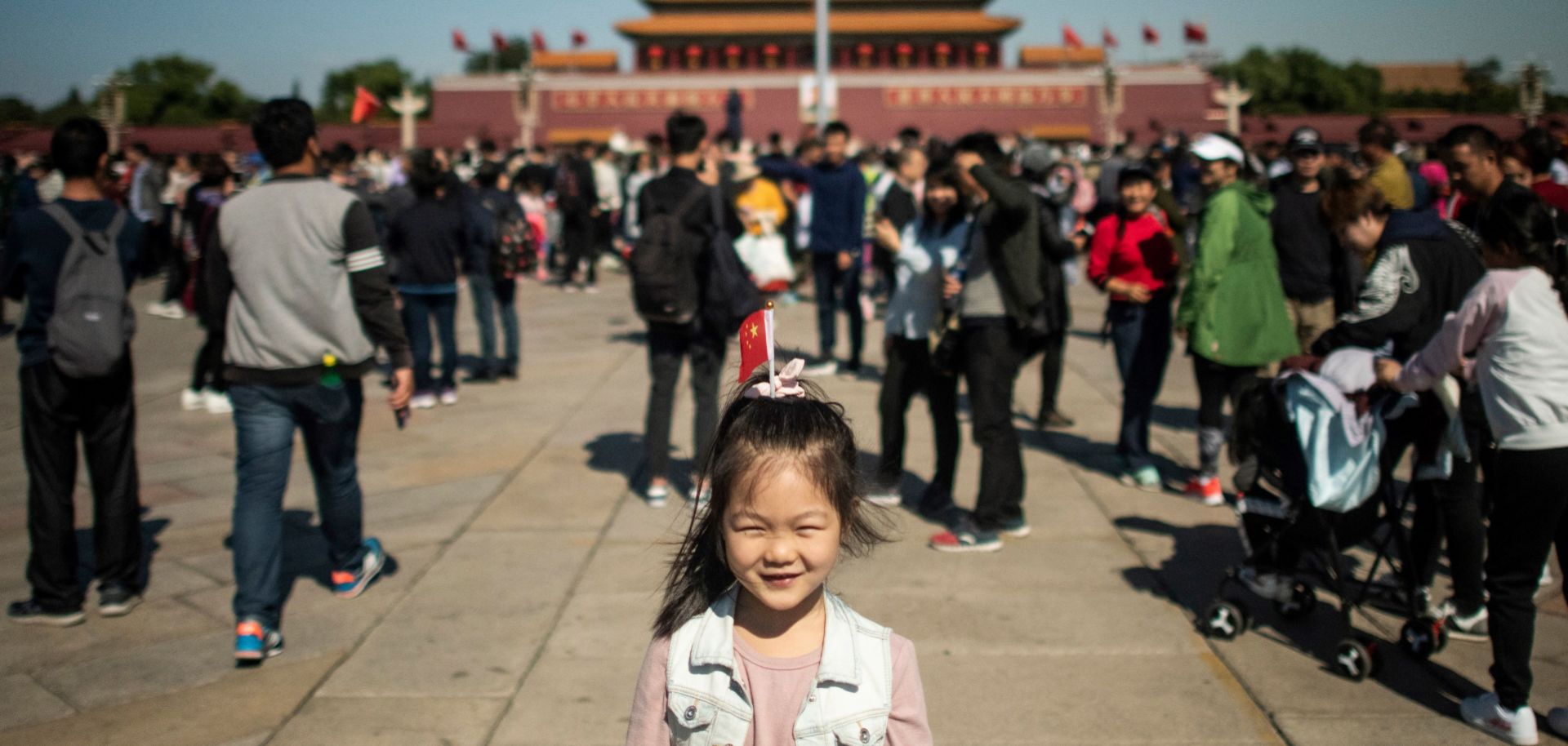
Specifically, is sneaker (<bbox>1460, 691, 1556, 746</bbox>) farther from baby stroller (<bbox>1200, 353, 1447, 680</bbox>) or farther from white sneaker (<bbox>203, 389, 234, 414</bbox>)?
white sneaker (<bbox>203, 389, 234, 414</bbox>)

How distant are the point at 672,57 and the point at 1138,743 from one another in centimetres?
5171

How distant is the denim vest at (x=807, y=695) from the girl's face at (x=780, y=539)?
0.41ft

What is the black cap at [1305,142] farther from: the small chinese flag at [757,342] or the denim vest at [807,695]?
the denim vest at [807,695]

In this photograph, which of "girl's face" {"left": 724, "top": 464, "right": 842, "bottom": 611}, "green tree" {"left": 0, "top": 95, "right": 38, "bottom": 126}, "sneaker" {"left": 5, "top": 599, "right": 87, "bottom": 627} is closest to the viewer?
"girl's face" {"left": 724, "top": 464, "right": 842, "bottom": 611}

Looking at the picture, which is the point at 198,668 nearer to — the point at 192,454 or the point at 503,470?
the point at 503,470

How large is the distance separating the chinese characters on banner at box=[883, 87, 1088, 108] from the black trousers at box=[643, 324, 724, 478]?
1700 inches

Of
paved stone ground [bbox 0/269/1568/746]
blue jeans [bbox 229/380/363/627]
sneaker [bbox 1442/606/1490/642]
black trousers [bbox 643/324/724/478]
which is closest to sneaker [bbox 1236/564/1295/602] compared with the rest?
paved stone ground [bbox 0/269/1568/746]

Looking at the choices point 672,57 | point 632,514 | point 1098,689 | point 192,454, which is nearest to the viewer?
point 1098,689

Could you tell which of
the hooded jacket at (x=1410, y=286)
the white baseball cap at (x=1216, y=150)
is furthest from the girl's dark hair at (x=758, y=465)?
the white baseball cap at (x=1216, y=150)

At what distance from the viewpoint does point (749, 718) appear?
2008 millimetres

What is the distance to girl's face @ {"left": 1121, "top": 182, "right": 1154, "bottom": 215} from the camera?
6.40m

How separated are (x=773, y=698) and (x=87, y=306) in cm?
345

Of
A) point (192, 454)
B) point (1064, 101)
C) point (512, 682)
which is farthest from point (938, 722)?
point (1064, 101)

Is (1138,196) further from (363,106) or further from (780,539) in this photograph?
(363,106)
